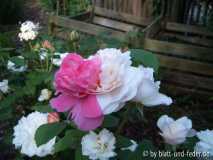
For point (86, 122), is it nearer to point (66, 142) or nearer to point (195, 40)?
point (66, 142)

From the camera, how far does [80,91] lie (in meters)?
0.44

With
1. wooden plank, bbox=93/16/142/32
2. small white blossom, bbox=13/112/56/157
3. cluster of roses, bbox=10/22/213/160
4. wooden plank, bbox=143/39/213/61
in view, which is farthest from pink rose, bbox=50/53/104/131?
wooden plank, bbox=93/16/142/32

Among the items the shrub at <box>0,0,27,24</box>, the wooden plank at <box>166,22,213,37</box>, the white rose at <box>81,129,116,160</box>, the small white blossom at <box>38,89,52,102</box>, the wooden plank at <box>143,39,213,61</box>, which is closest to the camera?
the white rose at <box>81,129,116,160</box>

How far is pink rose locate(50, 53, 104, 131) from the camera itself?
44 centimetres

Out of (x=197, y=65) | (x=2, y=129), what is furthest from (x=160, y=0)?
(x=2, y=129)

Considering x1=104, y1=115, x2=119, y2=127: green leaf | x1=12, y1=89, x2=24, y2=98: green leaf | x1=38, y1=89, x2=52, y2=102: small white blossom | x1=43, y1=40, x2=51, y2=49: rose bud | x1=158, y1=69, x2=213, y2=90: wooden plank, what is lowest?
x1=158, y1=69, x2=213, y2=90: wooden plank

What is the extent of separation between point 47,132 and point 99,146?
141 millimetres

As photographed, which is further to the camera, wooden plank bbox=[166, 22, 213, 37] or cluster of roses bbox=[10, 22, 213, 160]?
wooden plank bbox=[166, 22, 213, 37]

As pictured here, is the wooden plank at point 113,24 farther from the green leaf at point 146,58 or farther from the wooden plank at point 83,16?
the green leaf at point 146,58

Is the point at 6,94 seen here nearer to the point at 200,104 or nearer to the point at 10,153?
the point at 10,153

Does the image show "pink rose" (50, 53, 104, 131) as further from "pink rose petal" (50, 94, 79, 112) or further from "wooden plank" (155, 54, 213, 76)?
"wooden plank" (155, 54, 213, 76)

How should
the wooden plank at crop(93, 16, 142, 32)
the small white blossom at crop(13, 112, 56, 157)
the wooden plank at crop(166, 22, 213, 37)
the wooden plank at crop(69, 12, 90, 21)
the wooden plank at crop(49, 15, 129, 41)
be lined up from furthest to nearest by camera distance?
the wooden plank at crop(69, 12, 90, 21)
the wooden plank at crop(93, 16, 142, 32)
the wooden plank at crop(166, 22, 213, 37)
the wooden plank at crop(49, 15, 129, 41)
the small white blossom at crop(13, 112, 56, 157)

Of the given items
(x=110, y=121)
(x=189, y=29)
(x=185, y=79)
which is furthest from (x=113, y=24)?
(x=110, y=121)

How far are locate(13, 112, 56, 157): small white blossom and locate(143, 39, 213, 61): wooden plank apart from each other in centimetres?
194
